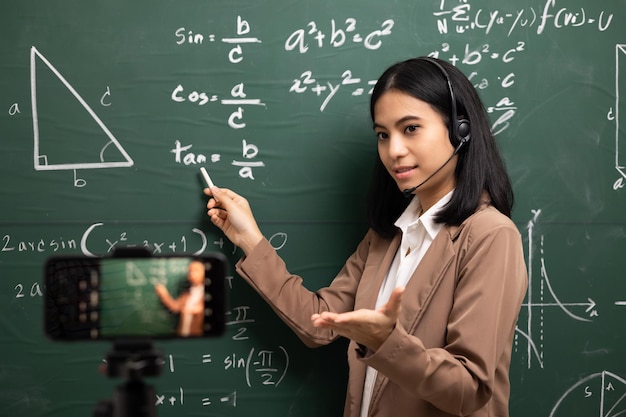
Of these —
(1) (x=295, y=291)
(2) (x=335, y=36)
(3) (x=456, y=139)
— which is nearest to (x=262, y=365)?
(1) (x=295, y=291)

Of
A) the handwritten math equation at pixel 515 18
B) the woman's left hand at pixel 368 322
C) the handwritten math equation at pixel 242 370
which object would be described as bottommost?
the handwritten math equation at pixel 242 370

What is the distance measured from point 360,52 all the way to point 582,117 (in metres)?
0.63

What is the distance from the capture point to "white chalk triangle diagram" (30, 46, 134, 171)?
1656mm

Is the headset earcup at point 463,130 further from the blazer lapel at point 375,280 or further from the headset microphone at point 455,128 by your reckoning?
the blazer lapel at point 375,280

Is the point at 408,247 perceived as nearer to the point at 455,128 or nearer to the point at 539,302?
the point at 455,128

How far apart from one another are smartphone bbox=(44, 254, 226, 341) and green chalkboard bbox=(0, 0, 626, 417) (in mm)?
857

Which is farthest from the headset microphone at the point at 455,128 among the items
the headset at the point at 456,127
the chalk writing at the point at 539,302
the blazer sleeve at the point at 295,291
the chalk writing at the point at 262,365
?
the chalk writing at the point at 262,365

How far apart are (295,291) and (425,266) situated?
0.38 m

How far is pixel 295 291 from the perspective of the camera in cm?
162

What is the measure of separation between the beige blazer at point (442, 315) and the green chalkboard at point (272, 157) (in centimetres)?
14

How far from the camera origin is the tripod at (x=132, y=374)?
0.77 meters

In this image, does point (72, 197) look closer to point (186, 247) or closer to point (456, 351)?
point (186, 247)

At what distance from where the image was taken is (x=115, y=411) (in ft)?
2.59

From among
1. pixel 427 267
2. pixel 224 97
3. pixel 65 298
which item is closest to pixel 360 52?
pixel 224 97
